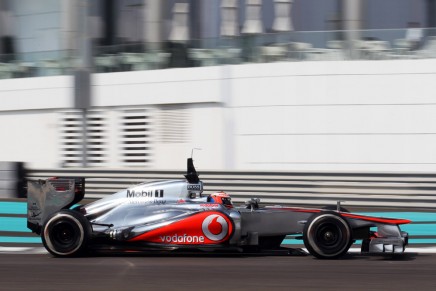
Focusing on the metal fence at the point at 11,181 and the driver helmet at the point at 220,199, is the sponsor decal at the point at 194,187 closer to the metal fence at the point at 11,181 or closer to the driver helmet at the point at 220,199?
the driver helmet at the point at 220,199

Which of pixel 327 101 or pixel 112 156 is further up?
pixel 327 101

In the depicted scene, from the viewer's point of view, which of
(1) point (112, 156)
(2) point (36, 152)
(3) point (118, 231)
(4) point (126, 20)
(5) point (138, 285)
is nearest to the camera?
(5) point (138, 285)

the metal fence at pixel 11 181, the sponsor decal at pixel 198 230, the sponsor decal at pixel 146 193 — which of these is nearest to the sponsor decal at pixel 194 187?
the sponsor decal at pixel 146 193

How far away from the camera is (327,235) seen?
31.8ft

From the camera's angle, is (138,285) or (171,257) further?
(171,257)

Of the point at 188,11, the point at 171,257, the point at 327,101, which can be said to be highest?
the point at 188,11

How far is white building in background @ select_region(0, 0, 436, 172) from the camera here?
1717cm

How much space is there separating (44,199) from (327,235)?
3366mm

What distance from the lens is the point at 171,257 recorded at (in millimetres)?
10000

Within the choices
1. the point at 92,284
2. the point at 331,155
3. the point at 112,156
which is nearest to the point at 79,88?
the point at 112,156

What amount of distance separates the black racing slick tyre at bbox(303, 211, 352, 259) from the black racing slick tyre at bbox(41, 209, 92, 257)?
8.29 feet

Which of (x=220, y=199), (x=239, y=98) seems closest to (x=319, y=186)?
(x=239, y=98)

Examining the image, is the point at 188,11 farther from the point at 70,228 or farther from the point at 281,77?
the point at 70,228

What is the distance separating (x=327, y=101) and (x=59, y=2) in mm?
10223
